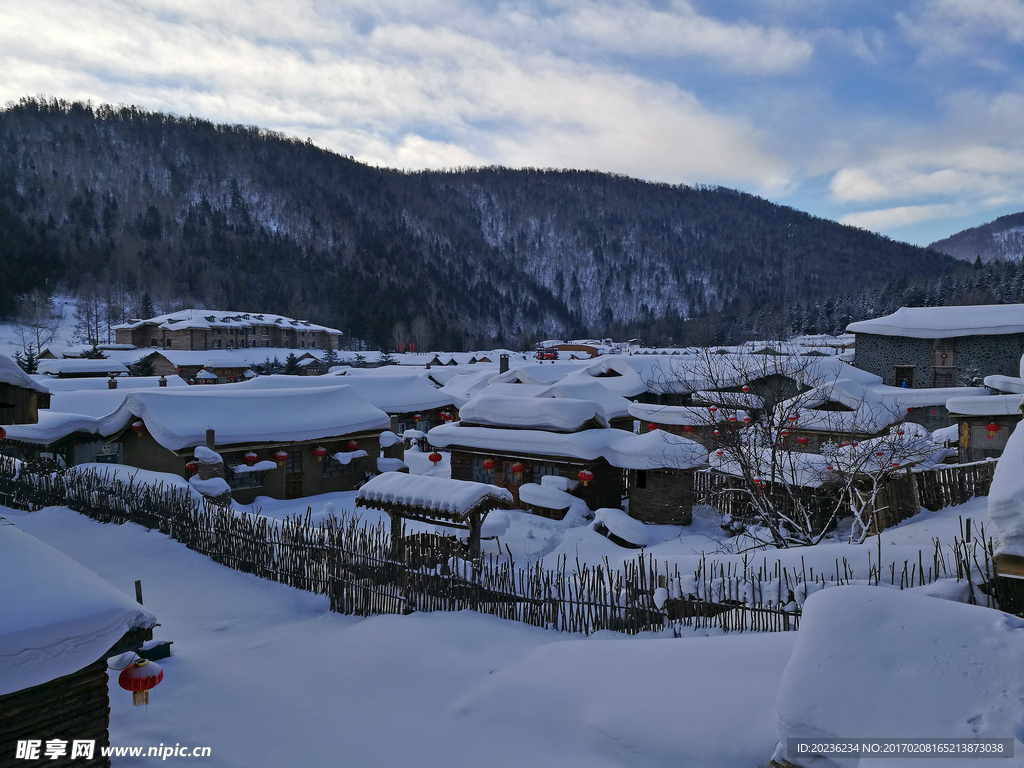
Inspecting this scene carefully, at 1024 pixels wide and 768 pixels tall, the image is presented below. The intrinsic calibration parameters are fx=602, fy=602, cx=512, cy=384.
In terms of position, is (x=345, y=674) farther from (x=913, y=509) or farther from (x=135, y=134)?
(x=135, y=134)

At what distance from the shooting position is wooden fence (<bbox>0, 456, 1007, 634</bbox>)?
815 cm

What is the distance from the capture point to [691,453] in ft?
60.2

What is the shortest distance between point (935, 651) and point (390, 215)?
20550cm

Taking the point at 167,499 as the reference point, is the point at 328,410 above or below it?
above

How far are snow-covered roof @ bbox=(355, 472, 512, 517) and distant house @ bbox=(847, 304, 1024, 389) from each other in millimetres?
32249

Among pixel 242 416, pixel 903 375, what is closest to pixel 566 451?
pixel 242 416

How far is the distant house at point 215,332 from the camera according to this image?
253ft

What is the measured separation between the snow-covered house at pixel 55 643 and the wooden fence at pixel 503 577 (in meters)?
5.28

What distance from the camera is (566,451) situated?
66.6ft

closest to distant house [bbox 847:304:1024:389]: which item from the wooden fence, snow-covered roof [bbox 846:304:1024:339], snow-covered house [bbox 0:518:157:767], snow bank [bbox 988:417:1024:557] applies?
snow-covered roof [bbox 846:304:1024:339]

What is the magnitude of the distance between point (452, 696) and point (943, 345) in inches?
1481

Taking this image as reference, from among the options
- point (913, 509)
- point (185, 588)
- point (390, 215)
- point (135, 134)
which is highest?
point (135, 134)

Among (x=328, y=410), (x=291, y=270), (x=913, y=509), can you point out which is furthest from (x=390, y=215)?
(x=913, y=509)

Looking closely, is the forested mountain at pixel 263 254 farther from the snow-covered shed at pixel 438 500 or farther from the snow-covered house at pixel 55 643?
the snow-covered house at pixel 55 643
